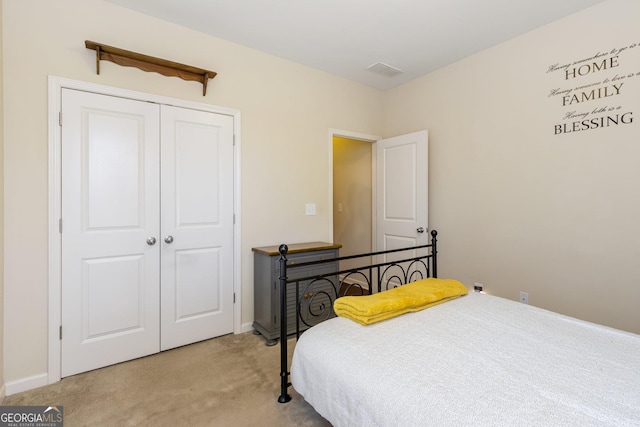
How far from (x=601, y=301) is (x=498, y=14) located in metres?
2.42

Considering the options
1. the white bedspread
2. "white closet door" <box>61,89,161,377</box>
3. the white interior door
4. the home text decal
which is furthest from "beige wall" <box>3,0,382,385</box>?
the home text decal

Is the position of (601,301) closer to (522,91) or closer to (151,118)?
(522,91)

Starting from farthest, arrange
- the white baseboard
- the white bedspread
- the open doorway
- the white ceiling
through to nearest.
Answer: the open doorway < the white ceiling < the white baseboard < the white bedspread

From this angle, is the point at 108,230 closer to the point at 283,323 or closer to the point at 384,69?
the point at 283,323

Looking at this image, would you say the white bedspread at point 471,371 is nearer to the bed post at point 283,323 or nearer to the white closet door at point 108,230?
the bed post at point 283,323

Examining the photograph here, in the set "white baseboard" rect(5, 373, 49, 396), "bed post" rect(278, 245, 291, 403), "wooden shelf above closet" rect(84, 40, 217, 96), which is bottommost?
"white baseboard" rect(5, 373, 49, 396)

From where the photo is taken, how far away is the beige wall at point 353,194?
4461 mm

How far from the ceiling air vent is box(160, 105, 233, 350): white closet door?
1684mm

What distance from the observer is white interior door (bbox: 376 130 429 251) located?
3508 millimetres

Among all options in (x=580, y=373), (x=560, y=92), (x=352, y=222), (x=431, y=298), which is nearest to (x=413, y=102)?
(x=560, y=92)

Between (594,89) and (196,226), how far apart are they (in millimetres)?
3464

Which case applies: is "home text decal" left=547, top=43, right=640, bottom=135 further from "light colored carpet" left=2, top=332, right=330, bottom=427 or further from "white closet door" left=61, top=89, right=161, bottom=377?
"white closet door" left=61, top=89, right=161, bottom=377

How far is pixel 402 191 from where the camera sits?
374cm

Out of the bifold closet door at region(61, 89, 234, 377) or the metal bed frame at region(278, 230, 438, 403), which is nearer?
the metal bed frame at region(278, 230, 438, 403)
